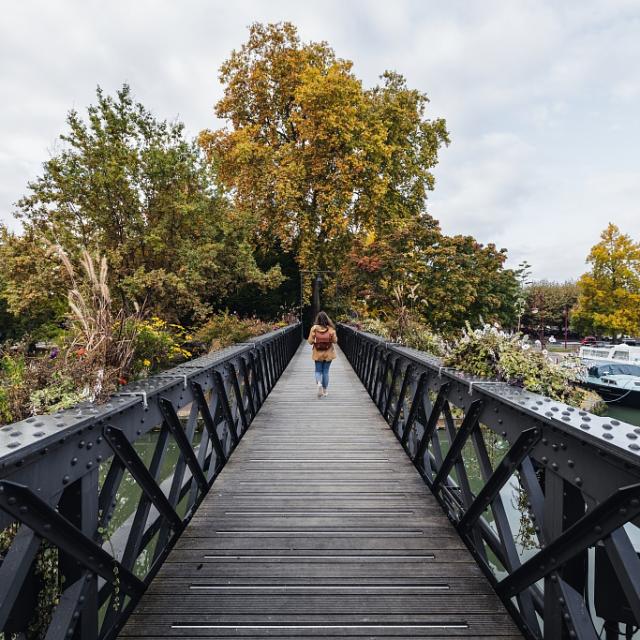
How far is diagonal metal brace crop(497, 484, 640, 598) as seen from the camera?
4.73 feet

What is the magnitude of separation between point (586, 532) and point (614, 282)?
36359 millimetres

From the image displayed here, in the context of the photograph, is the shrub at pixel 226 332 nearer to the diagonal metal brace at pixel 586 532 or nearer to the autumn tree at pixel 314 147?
the autumn tree at pixel 314 147

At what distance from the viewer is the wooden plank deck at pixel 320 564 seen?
2250 mm

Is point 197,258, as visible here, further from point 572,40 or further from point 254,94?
point 572,40

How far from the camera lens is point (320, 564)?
9.16 ft

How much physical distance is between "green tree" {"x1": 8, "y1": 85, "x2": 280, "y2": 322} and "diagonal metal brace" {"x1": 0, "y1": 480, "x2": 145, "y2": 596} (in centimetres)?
1633

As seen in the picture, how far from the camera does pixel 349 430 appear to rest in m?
6.07

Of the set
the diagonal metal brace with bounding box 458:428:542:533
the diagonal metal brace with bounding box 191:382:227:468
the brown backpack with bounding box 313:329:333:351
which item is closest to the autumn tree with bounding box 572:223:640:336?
the brown backpack with bounding box 313:329:333:351

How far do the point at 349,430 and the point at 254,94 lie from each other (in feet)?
75.6

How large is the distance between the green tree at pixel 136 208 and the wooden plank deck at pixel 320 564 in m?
14.7

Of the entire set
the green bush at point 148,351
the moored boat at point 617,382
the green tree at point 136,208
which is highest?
the green tree at point 136,208

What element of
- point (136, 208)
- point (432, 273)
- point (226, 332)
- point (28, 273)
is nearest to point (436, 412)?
point (226, 332)

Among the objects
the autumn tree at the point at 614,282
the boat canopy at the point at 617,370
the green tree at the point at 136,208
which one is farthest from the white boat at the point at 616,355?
the green tree at the point at 136,208

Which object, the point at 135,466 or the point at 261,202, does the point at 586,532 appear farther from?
the point at 261,202
